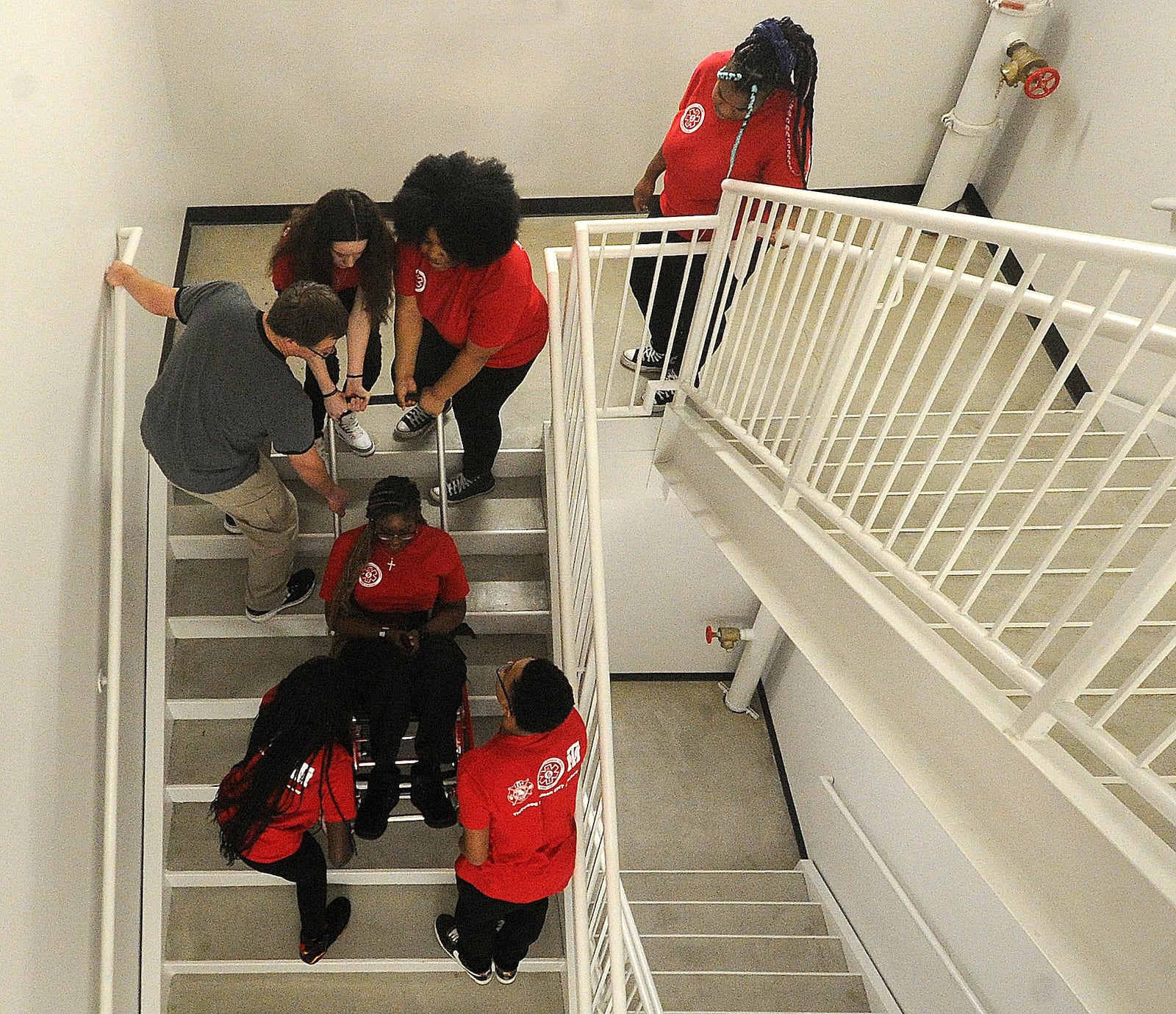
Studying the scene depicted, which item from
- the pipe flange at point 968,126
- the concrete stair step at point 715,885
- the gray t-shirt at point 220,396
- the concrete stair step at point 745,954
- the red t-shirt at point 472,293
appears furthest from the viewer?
the concrete stair step at point 715,885

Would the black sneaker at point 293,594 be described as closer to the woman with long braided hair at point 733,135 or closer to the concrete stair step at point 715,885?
the woman with long braided hair at point 733,135

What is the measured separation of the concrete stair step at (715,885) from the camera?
4.71 meters

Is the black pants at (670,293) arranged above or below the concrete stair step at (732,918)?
above

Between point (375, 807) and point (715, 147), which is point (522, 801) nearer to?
point (375, 807)

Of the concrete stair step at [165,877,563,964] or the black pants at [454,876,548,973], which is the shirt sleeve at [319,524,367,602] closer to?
the black pants at [454,876,548,973]

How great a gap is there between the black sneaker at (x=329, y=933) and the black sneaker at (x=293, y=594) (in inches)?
40.1

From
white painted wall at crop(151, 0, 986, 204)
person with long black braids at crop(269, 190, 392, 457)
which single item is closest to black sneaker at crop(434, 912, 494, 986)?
person with long black braids at crop(269, 190, 392, 457)

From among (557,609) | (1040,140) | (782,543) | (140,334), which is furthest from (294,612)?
(1040,140)

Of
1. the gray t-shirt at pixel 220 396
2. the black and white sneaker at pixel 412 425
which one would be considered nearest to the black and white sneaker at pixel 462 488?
the black and white sneaker at pixel 412 425

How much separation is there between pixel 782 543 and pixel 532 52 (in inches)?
103

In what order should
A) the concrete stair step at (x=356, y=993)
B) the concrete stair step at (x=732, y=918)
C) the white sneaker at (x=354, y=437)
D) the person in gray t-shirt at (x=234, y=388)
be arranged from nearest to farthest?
the person in gray t-shirt at (x=234, y=388) < the concrete stair step at (x=356, y=993) < the white sneaker at (x=354, y=437) < the concrete stair step at (x=732, y=918)

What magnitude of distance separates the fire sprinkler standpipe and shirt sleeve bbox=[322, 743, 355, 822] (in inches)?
143

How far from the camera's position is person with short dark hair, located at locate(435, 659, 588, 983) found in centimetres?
199

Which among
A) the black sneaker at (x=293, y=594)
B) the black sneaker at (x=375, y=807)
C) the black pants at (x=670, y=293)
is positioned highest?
the black pants at (x=670, y=293)
